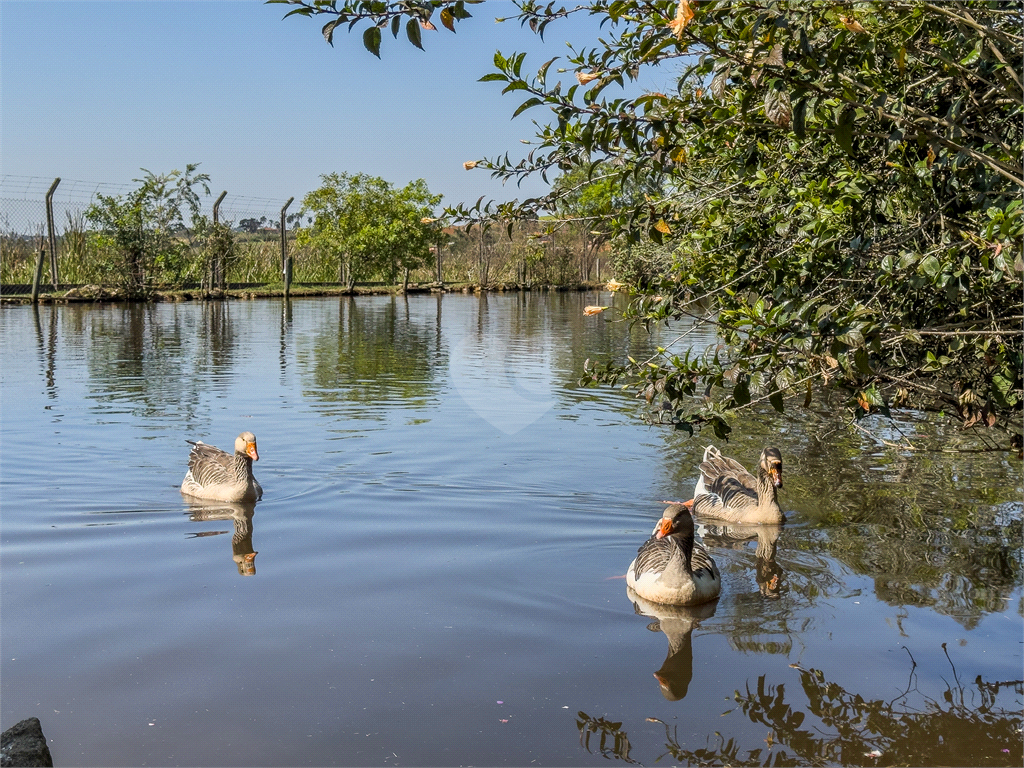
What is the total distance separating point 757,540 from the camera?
8172 mm

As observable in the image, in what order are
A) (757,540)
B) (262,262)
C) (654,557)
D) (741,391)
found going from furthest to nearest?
(262,262) < (757,540) < (654,557) < (741,391)

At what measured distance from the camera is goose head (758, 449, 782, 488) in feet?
27.4

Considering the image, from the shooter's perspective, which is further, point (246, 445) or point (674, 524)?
point (246, 445)

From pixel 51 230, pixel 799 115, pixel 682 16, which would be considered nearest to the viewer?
pixel 682 16

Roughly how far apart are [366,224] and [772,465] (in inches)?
1486

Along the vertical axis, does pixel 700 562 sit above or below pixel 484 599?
above

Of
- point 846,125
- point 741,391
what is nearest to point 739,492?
point 741,391

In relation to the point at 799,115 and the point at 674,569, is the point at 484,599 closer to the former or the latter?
the point at 674,569

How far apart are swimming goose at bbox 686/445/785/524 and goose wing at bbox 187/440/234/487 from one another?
13.9 ft

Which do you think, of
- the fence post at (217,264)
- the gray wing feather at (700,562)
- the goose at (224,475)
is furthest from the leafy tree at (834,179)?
the fence post at (217,264)

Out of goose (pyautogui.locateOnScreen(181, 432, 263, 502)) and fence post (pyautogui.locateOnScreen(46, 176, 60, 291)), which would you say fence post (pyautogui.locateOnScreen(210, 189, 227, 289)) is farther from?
goose (pyautogui.locateOnScreen(181, 432, 263, 502))

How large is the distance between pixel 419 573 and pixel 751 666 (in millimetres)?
2542

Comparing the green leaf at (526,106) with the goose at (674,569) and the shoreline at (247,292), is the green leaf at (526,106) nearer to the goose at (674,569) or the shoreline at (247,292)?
the goose at (674,569)

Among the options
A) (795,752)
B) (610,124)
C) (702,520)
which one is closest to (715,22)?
(610,124)
